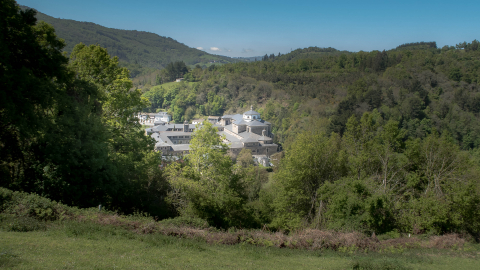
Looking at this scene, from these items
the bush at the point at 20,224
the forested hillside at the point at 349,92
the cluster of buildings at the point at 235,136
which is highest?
the forested hillside at the point at 349,92

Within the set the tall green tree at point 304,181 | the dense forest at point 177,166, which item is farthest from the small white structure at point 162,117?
the tall green tree at point 304,181

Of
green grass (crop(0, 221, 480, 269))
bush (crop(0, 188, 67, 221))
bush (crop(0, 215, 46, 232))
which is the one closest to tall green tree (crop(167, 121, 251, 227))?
green grass (crop(0, 221, 480, 269))

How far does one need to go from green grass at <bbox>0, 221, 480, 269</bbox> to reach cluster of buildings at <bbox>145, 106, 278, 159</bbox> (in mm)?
34486

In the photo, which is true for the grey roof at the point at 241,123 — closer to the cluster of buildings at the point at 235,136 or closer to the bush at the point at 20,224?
the cluster of buildings at the point at 235,136

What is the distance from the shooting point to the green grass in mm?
6332

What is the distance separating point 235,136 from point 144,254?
5117 centimetres

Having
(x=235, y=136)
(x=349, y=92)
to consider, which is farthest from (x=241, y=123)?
(x=349, y=92)

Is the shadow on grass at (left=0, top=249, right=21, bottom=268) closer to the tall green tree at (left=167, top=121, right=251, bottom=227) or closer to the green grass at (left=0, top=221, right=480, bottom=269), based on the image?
the green grass at (left=0, top=221, right=480, bottom=269)

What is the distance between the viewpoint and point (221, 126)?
67.8 metres

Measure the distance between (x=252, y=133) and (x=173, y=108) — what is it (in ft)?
151

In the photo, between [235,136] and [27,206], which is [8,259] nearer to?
[27,206]

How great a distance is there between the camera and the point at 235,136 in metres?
58.5

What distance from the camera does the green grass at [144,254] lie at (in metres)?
6.33

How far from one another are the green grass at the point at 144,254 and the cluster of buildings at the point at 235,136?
34.5 metres
